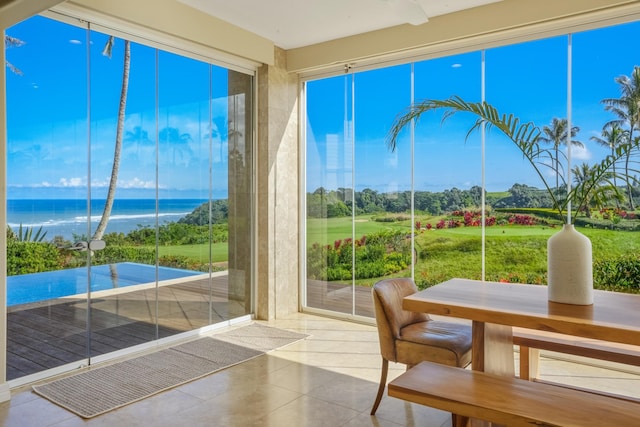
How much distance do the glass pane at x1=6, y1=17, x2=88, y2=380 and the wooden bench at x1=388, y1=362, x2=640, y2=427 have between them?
270 centimetres

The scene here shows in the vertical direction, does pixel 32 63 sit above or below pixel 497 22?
below

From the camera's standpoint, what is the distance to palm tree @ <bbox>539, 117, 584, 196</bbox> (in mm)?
3945

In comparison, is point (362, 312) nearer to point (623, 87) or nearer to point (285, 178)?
point (285, 178)

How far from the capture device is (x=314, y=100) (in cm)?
547

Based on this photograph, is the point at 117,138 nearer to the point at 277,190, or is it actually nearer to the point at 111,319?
the point at 111,319

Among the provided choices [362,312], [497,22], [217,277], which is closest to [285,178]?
[217,277]

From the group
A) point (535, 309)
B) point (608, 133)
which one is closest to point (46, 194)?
point (535, 309)

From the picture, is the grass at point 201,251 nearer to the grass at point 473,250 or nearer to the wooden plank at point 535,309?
the grass at point 473,250

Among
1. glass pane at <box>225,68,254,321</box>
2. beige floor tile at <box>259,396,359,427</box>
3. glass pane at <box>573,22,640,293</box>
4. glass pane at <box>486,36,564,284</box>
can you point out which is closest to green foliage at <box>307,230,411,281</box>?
glass pane at <box>225,68,254,321</box>

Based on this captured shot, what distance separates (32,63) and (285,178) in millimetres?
2735

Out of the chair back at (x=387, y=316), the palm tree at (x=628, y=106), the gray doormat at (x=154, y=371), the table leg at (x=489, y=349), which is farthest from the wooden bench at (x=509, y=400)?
the palm tree at (x=628, y=106)

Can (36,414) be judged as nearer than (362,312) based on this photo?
Yes

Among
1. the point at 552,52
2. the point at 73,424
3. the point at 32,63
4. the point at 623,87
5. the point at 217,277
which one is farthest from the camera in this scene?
the point at 217,277

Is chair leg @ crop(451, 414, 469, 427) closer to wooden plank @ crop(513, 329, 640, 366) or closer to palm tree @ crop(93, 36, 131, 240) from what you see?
wooden plank @ crop(513, 329, 640, 366)
